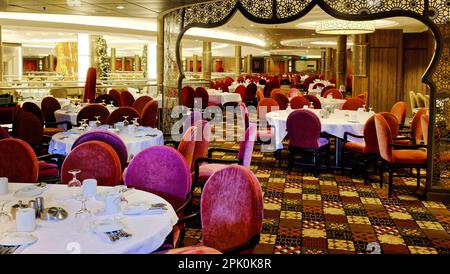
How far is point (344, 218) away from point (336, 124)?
89.4 inches

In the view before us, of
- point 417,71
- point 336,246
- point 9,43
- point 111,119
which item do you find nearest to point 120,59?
point 9,43

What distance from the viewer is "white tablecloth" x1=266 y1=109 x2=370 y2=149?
705 centimetres

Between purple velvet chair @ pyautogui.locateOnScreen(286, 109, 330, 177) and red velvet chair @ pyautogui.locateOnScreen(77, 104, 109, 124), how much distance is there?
8.08 ft

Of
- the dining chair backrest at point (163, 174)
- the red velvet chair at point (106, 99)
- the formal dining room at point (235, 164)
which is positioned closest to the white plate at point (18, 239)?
the formal dining room at point (235, 164)

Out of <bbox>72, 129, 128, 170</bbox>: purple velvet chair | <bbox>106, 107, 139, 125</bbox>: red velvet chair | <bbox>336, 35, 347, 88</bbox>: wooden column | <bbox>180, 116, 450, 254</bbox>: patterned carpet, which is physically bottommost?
<bbox>180, 116, 450, 254</bbox>: patterned carpet

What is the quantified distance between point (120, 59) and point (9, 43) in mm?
17535

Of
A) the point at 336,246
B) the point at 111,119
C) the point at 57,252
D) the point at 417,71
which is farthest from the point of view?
the point at 417,71

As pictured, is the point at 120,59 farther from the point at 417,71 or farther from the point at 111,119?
the point at 111,119

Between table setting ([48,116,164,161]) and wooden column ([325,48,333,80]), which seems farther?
wooden column ([325,48,333,80])

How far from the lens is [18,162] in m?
3.84

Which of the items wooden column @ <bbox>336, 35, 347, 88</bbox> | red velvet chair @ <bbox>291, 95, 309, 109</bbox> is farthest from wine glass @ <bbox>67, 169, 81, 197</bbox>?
wooden column @ <bbox>336, 35, 347, 88</bbox>

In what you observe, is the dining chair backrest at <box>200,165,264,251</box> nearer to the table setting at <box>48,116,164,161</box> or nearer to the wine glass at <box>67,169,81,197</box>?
the wine glass at <box>67,169,81,197</box>

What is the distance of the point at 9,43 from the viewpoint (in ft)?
75.4

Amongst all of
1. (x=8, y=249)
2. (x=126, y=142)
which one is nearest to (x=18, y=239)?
(x=8, y=249)
